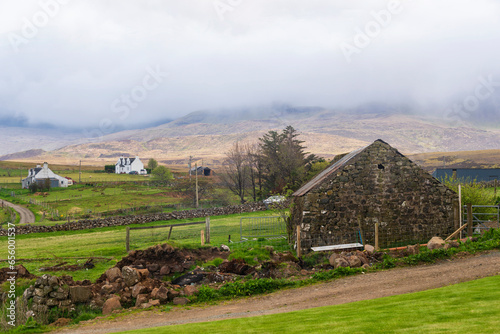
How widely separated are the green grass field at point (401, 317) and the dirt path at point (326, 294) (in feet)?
5.12

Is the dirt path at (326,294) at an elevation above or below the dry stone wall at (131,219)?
above

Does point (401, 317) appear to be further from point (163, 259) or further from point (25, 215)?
point (25, 215)

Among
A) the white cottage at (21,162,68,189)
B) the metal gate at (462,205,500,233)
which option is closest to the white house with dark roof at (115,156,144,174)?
the white cottage at (21,162,68,189)

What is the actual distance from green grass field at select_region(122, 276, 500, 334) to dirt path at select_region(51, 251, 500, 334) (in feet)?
5.12

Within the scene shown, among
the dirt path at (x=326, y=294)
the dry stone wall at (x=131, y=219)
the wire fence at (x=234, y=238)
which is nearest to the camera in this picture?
the dirt path at (x=326, y=294)

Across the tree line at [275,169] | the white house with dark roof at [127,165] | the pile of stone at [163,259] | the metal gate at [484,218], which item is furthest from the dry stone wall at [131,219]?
the white house with dark roof at [127,165]

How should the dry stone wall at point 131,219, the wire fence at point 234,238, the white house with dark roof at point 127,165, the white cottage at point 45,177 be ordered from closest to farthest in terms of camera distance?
the wire fence at point 234,238 < the dry stone wall at point 131,219 < the white cottage at point 45,177 < the white house with dark roof at point 127,165

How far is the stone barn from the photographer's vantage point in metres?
21.1

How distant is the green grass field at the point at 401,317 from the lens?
7.51 m

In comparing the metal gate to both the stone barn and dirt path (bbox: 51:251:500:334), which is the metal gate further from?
dirt path (bbox: 51:251:500:334)

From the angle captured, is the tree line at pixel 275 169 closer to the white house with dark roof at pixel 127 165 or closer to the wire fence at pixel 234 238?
the wire fence at pixel 234 238

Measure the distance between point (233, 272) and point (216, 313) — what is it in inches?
191

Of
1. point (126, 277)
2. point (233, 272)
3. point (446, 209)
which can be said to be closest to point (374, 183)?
point (446, 209)

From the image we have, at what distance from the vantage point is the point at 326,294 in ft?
46.5
